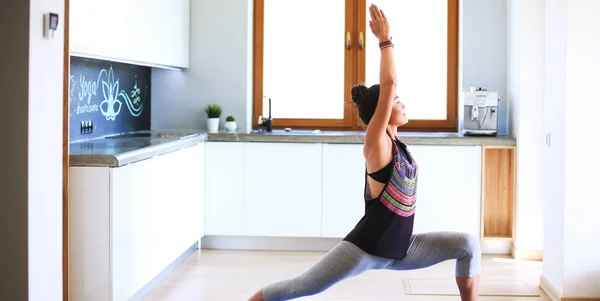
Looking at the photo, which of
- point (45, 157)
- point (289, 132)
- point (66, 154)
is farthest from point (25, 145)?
point (289, 132)

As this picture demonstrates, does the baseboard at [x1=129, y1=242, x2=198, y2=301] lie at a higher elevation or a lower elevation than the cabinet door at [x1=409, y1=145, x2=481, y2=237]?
lower

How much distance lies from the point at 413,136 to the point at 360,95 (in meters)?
2.45

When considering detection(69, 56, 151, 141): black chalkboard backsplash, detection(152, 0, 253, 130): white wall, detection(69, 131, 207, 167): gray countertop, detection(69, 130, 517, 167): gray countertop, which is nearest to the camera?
detection(69, 131, 207, 167): gray countertop

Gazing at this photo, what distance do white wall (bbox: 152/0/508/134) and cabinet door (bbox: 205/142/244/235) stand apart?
1.41 feet

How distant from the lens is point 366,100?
3.16 meters

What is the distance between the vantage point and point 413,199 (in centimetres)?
316

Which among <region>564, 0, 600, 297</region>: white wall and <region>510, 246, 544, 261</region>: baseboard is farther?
<region>510, 246, 544, 261</region>: baseboard

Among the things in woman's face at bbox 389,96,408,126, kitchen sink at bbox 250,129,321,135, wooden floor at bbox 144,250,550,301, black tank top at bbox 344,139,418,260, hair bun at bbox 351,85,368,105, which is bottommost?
wooden floor at bbox 144,250,550,301

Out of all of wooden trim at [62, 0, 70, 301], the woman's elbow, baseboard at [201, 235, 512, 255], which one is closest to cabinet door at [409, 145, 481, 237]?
baseboard at [201, 235, 512, 255]

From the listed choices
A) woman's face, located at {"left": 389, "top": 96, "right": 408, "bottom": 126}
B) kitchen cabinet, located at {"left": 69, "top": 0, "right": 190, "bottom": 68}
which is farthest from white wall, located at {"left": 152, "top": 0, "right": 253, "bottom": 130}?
woman's face, located at {"left": 389, "top": 96, "right": 408, "bottom": 126}

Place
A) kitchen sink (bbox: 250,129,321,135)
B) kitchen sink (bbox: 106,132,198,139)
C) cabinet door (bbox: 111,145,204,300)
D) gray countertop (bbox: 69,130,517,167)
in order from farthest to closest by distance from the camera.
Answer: kitchen sink (bbox: 250,129,321,135)
kitchen sink (bbox: 106,132,198,139)
gray countertop (bbox: 69,130,517,167)
cabinet door (bbox: 111,145,204,300)

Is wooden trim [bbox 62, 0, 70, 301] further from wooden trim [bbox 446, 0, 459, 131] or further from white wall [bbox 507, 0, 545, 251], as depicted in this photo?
wooden trim [bbox 446, 0, 459, 131]

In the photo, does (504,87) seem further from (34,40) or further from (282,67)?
(34,40)

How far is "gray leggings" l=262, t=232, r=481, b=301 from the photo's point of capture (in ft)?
10.1
